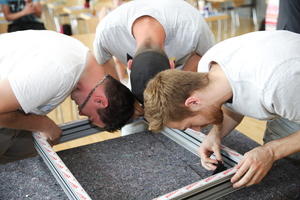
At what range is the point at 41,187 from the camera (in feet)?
3.34

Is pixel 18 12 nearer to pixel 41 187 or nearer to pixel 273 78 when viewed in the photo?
pixel 41 187

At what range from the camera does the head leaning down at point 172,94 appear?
3.11 feet

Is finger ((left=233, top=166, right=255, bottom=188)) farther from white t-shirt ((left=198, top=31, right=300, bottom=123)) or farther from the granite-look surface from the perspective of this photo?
white t-shirt ((left=198, top=31, right=300, bottom=123))

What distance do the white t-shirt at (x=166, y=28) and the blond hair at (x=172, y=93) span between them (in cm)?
45

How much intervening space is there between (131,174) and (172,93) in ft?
1.05

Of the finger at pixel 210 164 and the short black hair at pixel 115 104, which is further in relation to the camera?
the short black hair at pixel 115 104

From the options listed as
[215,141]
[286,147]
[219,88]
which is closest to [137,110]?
[215,141]

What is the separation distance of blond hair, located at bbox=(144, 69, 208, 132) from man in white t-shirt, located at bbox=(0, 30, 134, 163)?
0.28 metres

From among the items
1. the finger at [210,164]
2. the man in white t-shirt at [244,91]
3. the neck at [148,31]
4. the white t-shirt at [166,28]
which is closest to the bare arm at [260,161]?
the man in white t-shirt at [244,91]

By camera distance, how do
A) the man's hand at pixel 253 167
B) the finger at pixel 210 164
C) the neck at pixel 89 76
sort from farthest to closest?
1. the neck at pixel 89 76
2. the finger at pixel 210 164
3. the man's hand at pixel 253 167

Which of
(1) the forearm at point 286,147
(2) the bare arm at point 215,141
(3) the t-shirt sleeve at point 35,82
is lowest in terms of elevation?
(2) the bare arm at point 215,141

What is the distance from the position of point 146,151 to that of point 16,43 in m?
0.60

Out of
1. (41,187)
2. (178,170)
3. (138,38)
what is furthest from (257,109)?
(41,187)

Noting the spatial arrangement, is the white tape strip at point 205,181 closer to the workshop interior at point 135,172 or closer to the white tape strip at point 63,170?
the workshop interior at point 135,172
